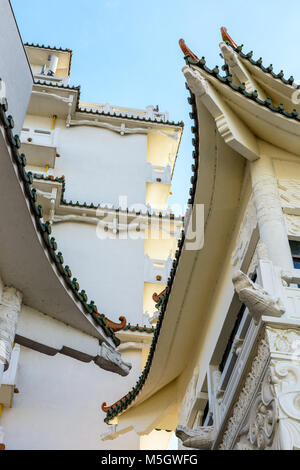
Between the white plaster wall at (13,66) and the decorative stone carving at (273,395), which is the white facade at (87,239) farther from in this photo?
the white plaster wall at (13,66)

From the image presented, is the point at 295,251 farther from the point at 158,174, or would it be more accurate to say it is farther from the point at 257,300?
the point at 158,174

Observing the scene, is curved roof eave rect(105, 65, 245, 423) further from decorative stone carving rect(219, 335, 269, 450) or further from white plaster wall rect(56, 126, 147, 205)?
white plaster wall rect(56, 126, 147, 205)

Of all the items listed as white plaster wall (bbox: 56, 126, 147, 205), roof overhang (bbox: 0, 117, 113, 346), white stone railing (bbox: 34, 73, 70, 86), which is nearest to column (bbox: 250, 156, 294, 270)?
roof overhang (bbox: 0, 117, 113, 346)

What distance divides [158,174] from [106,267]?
5.49 meters

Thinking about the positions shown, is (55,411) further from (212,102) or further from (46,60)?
(46,60)

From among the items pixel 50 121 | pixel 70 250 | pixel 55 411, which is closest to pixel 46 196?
pixel 70 250

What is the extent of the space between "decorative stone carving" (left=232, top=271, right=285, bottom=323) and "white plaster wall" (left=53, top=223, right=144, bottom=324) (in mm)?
13320

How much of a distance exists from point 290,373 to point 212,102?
4089mm

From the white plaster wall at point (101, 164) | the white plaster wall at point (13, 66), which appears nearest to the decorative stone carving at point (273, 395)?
the white plaster wall at point (13, 66)

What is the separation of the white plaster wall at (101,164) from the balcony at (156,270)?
2991 millimetres

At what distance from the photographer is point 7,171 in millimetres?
8000

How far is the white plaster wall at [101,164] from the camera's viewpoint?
23.5 meters

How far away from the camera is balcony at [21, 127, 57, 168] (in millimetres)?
23422

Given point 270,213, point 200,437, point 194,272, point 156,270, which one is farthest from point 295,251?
point 156,270
